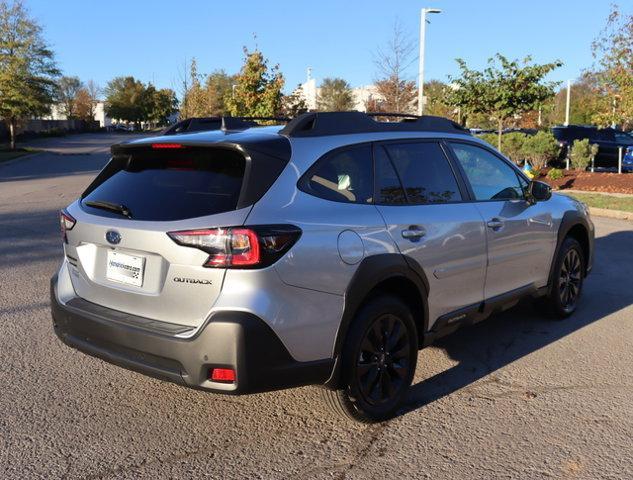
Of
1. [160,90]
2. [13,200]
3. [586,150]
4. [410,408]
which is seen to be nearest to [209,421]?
[410,408]

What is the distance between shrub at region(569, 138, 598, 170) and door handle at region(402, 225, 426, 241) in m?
17.7

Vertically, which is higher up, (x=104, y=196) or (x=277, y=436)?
(x=104, y=196)

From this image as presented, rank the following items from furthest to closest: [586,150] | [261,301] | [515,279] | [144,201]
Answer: [586,150] → [515,279] → [144,201] → [261,301]

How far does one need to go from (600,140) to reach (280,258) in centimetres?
2305

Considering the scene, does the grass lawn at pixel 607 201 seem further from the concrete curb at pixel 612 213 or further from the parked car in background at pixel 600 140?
the parked car in background at pixel 600 140

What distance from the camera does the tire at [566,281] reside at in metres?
5.55

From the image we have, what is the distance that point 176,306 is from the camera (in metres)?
3.14

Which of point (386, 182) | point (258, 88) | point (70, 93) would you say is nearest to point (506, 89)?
point (258, 88)

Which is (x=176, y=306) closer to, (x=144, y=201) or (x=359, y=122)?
(x=144, y=201)

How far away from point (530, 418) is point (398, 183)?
1652 millimetres

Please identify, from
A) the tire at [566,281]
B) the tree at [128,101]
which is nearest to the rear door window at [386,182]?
the tire at [566,281]

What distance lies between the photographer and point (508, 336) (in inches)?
209

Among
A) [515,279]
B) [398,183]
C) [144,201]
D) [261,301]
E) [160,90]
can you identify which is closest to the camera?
[261,301]

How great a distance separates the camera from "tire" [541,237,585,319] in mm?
5555
